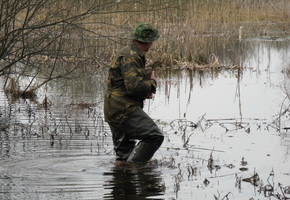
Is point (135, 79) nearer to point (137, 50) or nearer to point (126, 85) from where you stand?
point (126, 85)

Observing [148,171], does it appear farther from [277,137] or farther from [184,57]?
[184,57]

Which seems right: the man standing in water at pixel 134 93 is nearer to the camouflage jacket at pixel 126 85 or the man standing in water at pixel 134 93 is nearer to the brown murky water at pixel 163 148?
the camouflage jacket at pixel 126 85

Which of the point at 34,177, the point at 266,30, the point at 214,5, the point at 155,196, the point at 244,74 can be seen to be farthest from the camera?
the point at 266,30

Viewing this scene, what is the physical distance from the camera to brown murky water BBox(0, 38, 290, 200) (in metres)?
7.29

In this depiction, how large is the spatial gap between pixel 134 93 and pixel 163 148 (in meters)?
2.01

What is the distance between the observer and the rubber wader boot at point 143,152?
8289mm

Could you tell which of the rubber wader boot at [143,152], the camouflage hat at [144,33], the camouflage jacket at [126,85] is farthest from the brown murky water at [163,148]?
the camouflage hat at [144,33]

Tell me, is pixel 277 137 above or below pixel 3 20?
below

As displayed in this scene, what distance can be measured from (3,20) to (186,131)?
332cm

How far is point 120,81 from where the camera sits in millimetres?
8109

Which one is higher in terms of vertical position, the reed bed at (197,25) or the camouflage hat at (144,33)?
the reed bed at (197,25)

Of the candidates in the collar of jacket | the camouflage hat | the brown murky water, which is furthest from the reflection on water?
the camouflage hat

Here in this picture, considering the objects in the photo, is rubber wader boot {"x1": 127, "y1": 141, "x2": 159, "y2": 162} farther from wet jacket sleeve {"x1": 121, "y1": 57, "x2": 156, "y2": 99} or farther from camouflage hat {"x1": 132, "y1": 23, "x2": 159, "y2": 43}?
camouflage hat {"x1": 132, "y1": 23, "x2": 159, "y2": 43}

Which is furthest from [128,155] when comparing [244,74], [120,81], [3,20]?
[244,74]
